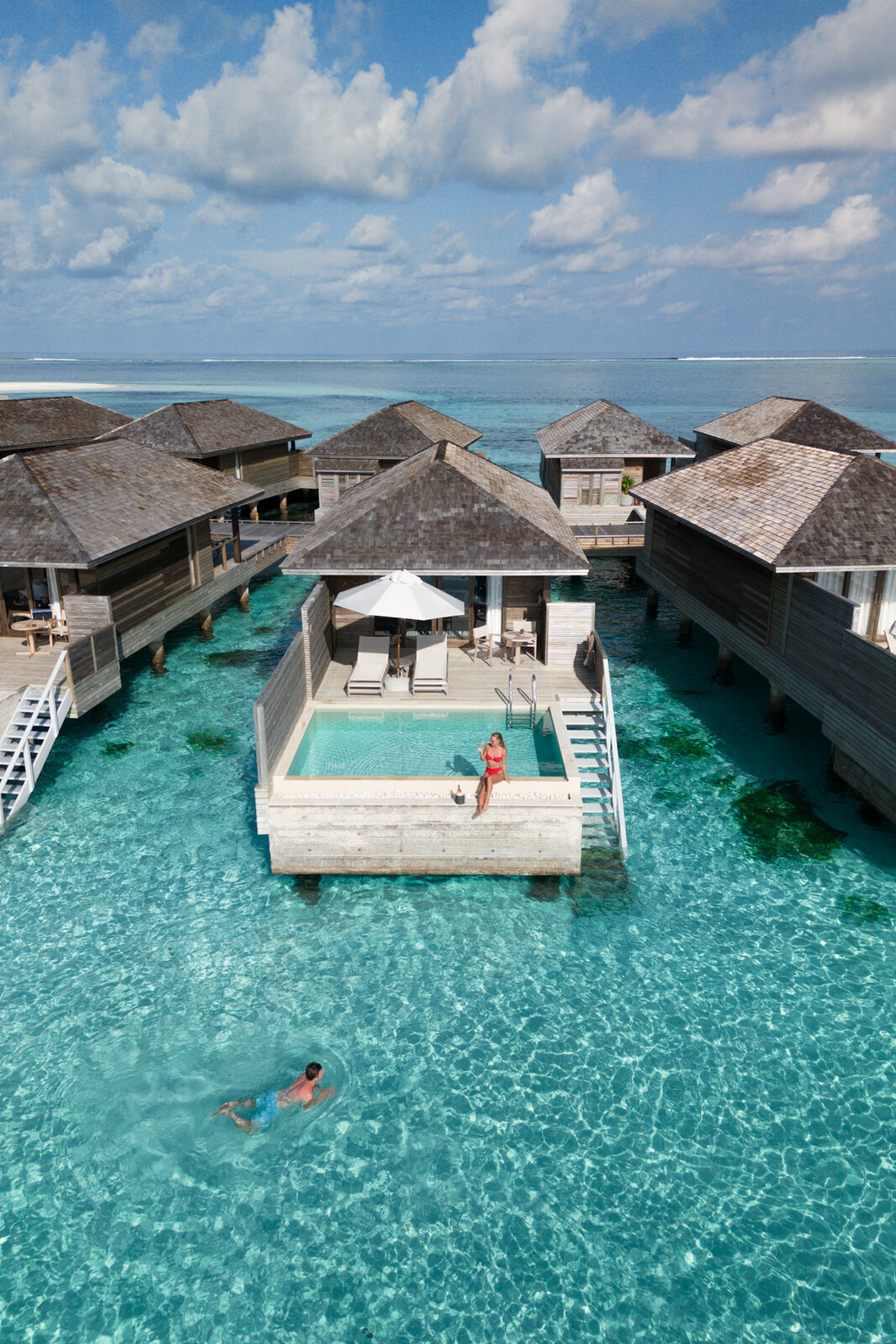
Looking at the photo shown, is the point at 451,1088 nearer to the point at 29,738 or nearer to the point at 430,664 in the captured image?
the point at 430,664

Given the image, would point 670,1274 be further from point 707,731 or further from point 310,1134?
point 707,731

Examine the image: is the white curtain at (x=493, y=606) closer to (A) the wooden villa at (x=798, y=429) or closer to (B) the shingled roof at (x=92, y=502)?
(B) the shingled roof at (x=92, y=502)

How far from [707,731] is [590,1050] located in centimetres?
1005

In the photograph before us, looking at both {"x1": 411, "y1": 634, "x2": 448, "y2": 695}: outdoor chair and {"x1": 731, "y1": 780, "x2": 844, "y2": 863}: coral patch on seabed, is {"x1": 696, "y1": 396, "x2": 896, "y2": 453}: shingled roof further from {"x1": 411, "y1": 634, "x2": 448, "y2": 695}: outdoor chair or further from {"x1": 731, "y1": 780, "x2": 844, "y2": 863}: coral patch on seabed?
{"x1": 411, "y1": 634, "x2": 448, "y2": 695}: outdoor chair

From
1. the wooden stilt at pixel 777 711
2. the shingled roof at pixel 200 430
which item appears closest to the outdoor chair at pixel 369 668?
the wooden stilt at pixel 777 711

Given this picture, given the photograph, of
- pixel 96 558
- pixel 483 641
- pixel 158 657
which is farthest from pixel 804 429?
pixel 96 558

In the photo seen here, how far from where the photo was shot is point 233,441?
117 ft

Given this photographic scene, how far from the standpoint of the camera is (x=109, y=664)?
1775 cm

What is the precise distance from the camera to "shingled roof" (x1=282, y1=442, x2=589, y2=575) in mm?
17062

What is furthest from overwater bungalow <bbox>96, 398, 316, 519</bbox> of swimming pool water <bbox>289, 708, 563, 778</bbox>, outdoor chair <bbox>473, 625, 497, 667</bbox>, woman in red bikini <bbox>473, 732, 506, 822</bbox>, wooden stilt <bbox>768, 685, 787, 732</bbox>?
woman in red bikini <bbox>473, 732, 506, 822</bbox>

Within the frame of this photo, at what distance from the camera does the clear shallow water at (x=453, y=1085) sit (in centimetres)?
767

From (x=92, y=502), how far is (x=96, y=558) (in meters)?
3.02

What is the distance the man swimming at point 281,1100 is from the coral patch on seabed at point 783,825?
8156 millimetres

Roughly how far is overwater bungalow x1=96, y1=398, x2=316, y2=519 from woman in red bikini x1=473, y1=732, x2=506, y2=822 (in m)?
18.0
